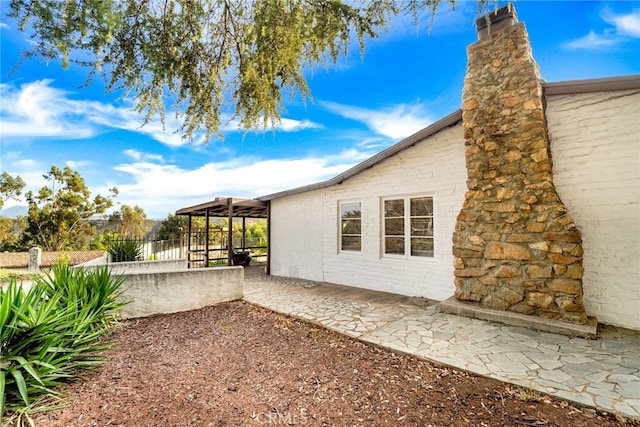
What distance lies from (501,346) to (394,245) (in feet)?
11.3

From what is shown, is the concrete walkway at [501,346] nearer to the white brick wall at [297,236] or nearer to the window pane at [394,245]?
the window pane at [394,245]

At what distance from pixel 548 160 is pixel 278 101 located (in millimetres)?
4347

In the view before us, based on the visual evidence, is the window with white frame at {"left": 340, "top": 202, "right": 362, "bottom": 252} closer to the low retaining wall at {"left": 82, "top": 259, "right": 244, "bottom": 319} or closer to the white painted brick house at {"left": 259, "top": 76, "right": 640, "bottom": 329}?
the white painted brick house at {"left": 259, "top": 76, "right": 640, "bottom": 329}

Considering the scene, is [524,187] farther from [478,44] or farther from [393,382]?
[393,382]

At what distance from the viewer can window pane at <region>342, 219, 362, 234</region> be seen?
→ 7.80 metres

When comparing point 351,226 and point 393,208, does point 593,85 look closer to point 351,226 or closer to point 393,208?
point 393,208

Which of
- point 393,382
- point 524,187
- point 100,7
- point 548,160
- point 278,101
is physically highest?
point 100,7

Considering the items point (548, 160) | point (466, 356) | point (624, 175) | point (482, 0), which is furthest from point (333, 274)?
point (482, 0)

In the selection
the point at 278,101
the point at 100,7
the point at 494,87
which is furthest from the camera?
the point at 494,87

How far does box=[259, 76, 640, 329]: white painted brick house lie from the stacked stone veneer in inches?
22.4

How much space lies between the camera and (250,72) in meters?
4.11

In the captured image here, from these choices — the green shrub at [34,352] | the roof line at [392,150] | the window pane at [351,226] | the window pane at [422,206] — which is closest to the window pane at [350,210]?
the window pane at [351,226]

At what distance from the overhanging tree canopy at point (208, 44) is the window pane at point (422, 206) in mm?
3609

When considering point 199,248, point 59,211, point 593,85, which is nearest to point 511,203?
point 593,85
